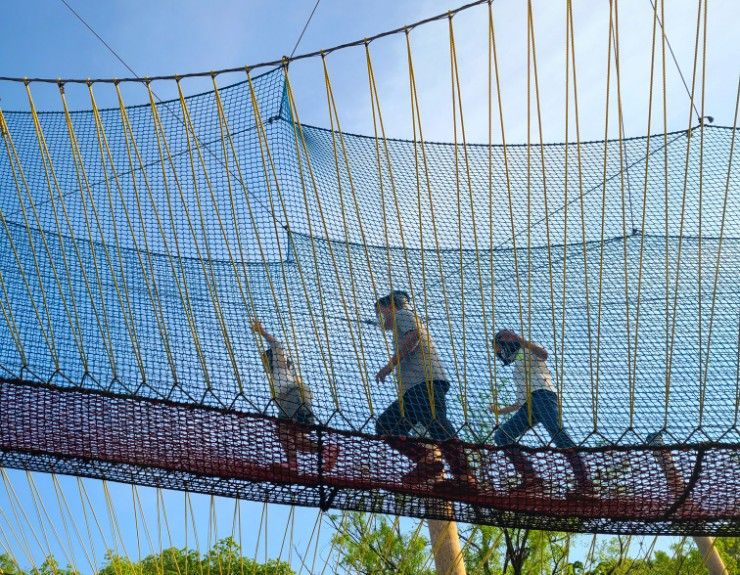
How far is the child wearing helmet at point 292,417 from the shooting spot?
11.6 ft

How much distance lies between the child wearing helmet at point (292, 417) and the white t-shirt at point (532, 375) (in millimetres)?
908

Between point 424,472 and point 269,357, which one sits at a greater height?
point 269,357

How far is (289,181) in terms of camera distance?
536 cm

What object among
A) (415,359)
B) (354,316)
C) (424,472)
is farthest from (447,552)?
(424,472)

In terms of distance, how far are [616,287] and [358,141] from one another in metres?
1.87

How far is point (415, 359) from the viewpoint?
4105mm

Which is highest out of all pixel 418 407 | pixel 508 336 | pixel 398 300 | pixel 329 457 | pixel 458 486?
pixel 398 300

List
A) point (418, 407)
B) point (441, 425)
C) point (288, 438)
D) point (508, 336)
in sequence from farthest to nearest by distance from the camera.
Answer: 1. point (508, 336)
2. point (418, 407)
3. point (441, 425)
4. point (288, 438)

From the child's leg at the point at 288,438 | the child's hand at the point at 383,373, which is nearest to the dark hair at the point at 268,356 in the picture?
the child's leg at the point at 288,438

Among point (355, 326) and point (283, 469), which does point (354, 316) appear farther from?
point (283, 469)

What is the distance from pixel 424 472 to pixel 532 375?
809 millimetres

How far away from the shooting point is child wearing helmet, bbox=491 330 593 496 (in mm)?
3543

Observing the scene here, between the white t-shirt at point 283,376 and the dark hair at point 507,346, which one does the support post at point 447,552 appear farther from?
the white t-shirt at point 283,376

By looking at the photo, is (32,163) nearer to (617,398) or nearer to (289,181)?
(289,181)
